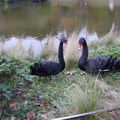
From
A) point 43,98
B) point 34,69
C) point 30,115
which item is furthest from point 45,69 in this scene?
point 30,115

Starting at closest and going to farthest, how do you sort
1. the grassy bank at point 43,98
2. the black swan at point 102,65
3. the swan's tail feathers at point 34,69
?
the grassy bank at point 43,98, the swan's tail feathers at point 34,69, the black swan at point 102,65

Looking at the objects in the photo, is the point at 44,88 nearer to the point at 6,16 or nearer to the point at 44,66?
the point at 44,66

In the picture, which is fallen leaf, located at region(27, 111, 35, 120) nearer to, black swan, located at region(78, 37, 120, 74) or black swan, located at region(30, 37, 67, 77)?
black swan, located at region(30, 37, 67, 77)

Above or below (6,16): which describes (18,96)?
above

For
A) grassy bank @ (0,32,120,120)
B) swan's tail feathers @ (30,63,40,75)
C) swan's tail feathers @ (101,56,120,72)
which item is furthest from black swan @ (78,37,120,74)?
swan's tail feathers @ (30,63,40,75)

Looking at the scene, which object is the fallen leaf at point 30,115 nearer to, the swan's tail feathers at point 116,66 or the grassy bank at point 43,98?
the grassy bank at point 43,98

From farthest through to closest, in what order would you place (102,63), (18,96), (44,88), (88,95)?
(102,63)
(44,88)
(18,96)
(88,95)

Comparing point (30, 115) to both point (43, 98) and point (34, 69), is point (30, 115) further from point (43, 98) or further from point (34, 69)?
point (34, 69)

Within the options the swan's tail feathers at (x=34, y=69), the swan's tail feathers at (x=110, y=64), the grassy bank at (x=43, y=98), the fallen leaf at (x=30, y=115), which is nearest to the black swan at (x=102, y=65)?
the swan's tail feathers at (x=110, y=64)

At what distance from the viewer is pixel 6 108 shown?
3.91 meters

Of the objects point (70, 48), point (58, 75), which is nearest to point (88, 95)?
point (58, 75)

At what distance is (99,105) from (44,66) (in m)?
1.44

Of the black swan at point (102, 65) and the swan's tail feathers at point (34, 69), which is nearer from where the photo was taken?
the swan's tail feathers at point (34, 69)

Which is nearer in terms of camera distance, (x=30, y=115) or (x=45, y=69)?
(x=30, y=115)
